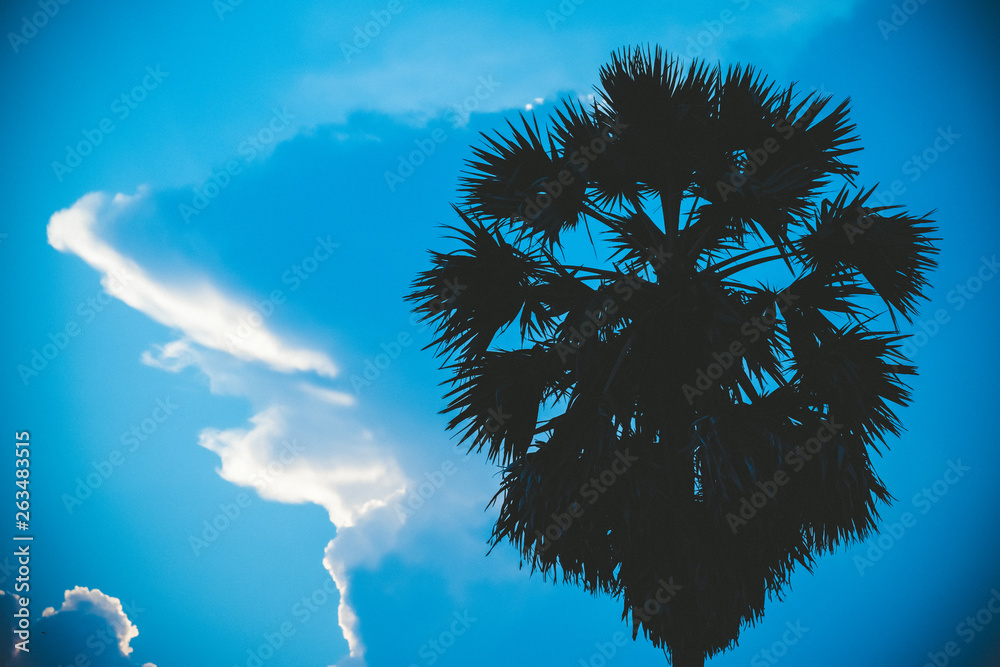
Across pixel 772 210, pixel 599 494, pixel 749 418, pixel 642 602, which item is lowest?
pixel 642 602

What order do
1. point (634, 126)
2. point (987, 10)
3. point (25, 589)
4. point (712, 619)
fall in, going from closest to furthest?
1. point (712, 619)
2. point (634, 126)
3. point (25, 589)
4. point (987, 10)

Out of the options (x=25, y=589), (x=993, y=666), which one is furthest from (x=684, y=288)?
(x=993, y=666)

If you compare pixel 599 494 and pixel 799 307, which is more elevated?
pixel 799 307

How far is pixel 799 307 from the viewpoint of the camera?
5277 mm

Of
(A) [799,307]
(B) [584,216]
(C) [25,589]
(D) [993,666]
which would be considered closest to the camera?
(A) [799,307]

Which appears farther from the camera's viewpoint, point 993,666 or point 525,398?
point 993,666

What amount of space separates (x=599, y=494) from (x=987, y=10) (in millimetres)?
31102

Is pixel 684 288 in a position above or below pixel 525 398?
above

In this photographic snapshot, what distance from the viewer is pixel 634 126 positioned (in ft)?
18.5

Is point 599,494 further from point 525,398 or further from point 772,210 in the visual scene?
point 772,210

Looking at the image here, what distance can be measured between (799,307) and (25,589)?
9959mm

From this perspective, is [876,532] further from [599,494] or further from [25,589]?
[25,589]

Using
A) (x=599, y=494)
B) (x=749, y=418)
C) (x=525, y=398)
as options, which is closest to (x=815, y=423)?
(x=749, y=418)

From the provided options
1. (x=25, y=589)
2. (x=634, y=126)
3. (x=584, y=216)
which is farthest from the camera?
(x=25, y=589)
